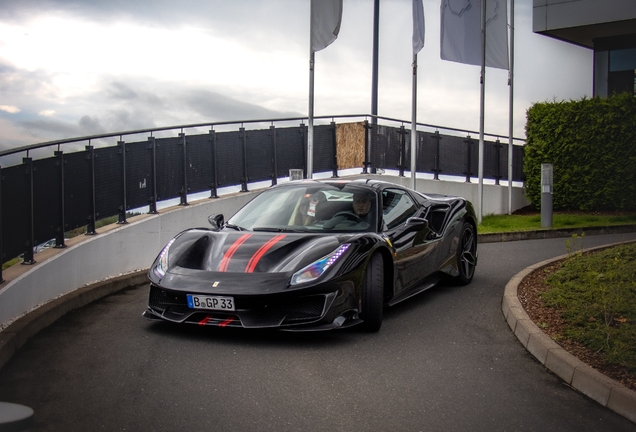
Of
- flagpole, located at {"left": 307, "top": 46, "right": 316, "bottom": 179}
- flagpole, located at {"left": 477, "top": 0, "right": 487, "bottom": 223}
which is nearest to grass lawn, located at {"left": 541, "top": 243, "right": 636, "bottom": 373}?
flagpole, located at {"left": 307, "top": 46, "right": 316, "bottom": 179}

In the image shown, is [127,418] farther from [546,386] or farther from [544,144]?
[544,144]

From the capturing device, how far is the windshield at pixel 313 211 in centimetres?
696

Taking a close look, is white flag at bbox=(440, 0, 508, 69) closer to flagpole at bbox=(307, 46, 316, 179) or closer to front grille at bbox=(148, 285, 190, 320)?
flagpole at bbox=(307, 46, 316, 179)

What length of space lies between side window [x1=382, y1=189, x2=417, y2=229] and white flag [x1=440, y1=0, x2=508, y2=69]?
12016mm

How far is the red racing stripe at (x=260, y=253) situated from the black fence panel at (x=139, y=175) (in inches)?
206

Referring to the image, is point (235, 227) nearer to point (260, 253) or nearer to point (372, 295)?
point (260, 253)

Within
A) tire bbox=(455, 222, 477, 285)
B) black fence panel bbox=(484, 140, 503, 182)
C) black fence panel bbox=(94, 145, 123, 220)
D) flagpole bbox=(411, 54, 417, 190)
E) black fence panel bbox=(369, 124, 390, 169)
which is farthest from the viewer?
black fence panel bbox=(484, 140, 503, 182)

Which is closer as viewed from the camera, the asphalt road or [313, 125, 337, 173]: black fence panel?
the asphalt road

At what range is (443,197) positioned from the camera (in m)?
9.20

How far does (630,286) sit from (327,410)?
4.30 meters

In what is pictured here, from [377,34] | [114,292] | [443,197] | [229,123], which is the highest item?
[377,34]

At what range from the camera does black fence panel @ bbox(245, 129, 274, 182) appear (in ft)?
49.8

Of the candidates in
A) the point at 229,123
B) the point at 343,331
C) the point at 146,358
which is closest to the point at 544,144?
the point at 229,123

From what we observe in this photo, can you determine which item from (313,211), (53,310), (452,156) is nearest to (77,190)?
(53,310)
